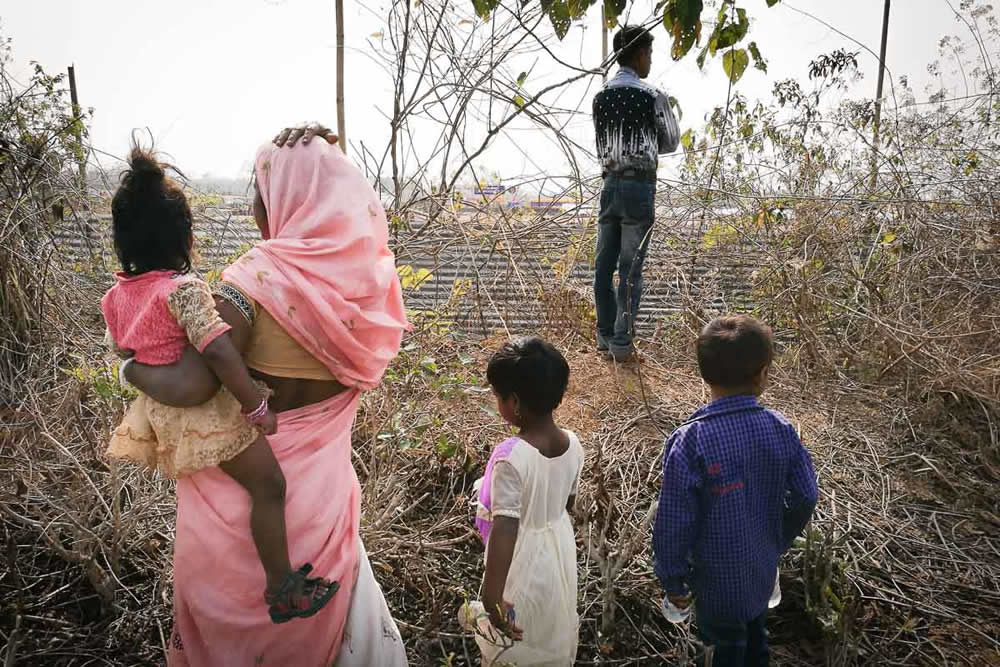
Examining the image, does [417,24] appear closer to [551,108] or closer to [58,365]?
[551,108]

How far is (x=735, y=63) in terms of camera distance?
1666 mm

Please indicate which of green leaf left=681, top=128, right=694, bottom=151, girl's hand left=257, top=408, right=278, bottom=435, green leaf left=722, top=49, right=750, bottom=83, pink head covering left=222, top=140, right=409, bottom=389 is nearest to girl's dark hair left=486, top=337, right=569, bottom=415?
pink head covering left=222, top=140, right=409, bottom=389

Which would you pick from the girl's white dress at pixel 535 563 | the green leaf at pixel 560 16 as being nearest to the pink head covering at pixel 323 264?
the girl's white dress at pixel 535 563

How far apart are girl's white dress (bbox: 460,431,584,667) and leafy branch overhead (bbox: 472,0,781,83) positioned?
1.01 metres

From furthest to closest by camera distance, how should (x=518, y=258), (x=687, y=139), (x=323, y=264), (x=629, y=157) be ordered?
1. (x=687, y=139)
2. (x=518, y=258)
3. (x=629, y=157)
4. (x=323, y=264)

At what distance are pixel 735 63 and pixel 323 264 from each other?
1.25 meters

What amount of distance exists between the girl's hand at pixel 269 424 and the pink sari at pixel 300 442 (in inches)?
2.8

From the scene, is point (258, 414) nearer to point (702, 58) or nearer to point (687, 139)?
point (702, 58)

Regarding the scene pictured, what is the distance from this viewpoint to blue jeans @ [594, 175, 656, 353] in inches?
128

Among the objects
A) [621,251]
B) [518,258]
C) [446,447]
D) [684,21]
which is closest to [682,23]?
[684,21]

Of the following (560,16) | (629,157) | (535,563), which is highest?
(560,16)

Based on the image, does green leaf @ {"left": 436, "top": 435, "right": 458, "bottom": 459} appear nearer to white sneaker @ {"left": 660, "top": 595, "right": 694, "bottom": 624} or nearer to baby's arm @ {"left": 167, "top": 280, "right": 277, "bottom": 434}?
white sneaker @ {"left": 660, "top": 595, "right": 694, "bottom": 624}

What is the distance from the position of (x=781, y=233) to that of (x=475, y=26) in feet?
8.13

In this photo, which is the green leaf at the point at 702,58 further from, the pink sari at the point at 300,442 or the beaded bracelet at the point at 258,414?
the beaded bracelet at the point at 258,414
